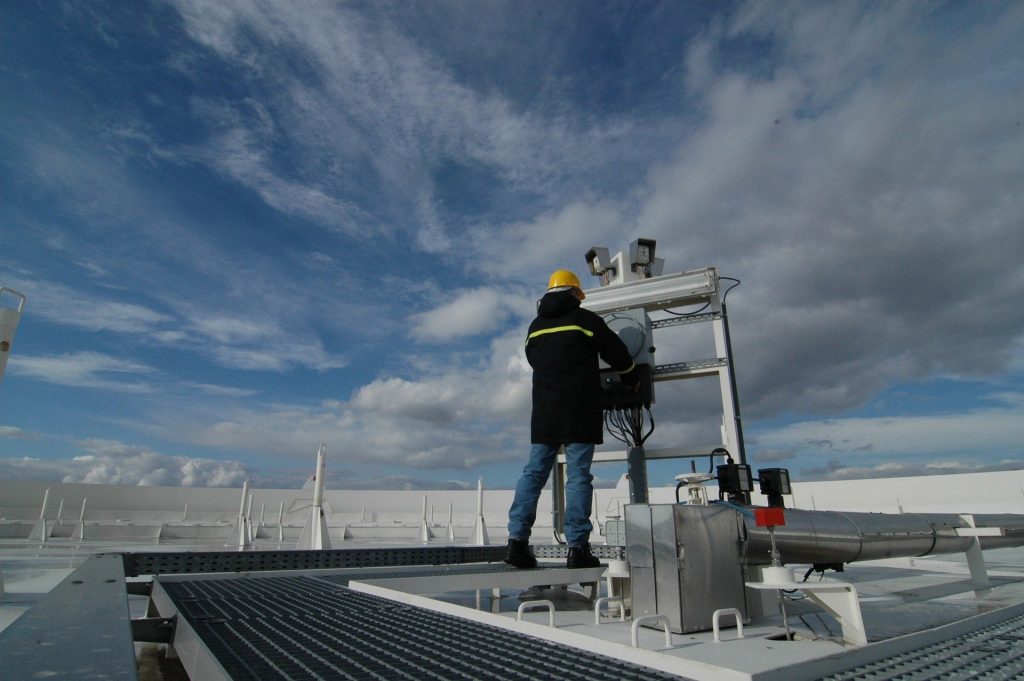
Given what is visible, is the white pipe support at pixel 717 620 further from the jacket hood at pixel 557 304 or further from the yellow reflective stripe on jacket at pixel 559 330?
the jacket hood at pixel 557 304

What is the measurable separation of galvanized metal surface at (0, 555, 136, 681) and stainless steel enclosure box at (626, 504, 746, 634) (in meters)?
2.06

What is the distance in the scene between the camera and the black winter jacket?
3471 mm

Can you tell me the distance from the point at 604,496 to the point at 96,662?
1515 cm

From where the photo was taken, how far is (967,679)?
1.26m

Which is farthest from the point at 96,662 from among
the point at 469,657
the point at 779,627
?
the point at 779,627

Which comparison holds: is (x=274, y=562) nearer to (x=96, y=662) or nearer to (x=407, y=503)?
(x=96, y=662)

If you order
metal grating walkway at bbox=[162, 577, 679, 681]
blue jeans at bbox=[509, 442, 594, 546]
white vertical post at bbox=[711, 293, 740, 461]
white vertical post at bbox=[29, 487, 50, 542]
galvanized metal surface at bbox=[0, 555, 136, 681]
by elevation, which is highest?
white vertical post at bbox=[711, 293, 740, 461]

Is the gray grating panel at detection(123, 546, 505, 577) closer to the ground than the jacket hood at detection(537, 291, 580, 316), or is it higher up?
closer to the ground

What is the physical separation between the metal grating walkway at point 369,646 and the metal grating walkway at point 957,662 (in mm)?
611

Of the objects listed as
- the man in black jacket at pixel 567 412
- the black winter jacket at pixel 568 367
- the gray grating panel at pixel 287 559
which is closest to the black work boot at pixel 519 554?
the man in black jacket at pixel 567 412

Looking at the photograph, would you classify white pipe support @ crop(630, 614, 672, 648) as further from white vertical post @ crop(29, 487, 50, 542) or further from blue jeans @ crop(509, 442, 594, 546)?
white vertical post @ crop(29, 487, 50, 542)

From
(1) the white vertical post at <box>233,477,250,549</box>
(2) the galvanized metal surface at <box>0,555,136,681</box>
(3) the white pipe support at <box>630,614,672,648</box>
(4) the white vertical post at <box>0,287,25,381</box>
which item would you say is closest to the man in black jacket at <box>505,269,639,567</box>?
(3) the white pipe support at <box>630,614,672,648</box>

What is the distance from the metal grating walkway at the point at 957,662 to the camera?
50.0 inches

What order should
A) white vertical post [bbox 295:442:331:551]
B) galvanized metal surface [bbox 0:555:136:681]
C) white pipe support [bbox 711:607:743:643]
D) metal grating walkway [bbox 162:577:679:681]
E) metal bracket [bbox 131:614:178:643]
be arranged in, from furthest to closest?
white vertical post [bbox 295:442:331:551] → metal bracket [bbox 131:614:178:643] → white pipe support [bbox 711:607:743:643] → metal grating walkway [bbox 162:577:679:681] → galvanized metal surface [bbox 0:555:136:681]
